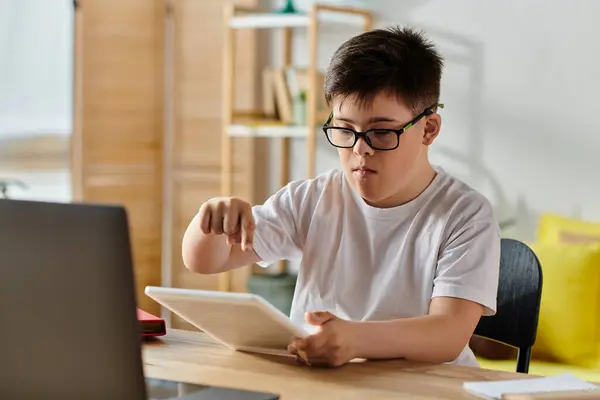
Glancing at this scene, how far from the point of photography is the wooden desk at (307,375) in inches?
51.9

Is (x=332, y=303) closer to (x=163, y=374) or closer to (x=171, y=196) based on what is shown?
(x=163, y=374)

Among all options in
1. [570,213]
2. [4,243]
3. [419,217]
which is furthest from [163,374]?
[570,213]

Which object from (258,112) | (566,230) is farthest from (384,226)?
(258,112)

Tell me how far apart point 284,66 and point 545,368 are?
2069mm

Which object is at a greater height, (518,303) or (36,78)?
(36,78)

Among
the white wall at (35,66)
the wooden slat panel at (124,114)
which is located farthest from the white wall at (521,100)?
the white wall at (35,66)

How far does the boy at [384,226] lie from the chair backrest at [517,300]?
0.62 ft

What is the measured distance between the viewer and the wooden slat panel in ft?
13.9

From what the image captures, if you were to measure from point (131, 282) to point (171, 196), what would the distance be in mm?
3753

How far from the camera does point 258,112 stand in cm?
452

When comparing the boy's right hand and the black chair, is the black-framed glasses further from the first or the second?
the black chair

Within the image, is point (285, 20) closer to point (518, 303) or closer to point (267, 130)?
point (267, 130)

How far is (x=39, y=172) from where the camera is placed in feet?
13.5

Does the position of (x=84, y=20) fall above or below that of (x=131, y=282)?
above
